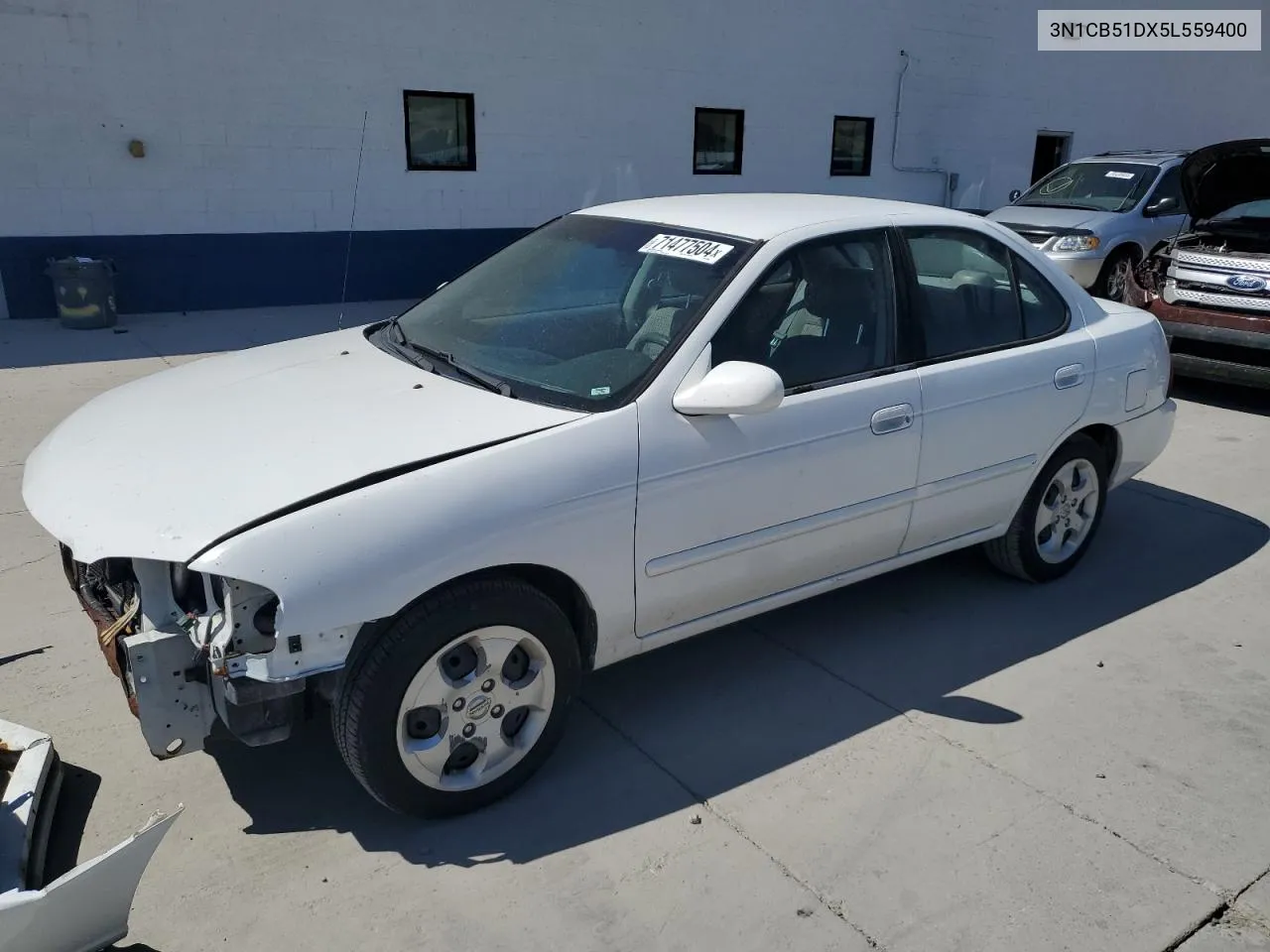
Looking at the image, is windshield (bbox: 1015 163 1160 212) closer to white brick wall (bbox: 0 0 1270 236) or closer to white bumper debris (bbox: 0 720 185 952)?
white brick wall (bbox: 0 0 1270 236)

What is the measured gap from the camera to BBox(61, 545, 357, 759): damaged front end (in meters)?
2.59

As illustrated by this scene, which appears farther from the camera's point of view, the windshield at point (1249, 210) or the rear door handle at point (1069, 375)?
the windshield at point (1249, 210)

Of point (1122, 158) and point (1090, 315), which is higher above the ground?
point (1122, 158)

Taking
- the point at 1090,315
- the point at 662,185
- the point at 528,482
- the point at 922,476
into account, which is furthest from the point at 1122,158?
the point at 528,482

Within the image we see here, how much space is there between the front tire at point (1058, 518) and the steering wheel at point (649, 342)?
6.37 ft

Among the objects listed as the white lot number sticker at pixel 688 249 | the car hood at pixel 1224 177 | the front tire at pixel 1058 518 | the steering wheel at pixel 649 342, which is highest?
the car hood at pixel 1224 177

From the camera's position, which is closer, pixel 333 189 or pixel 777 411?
pixel 777 411

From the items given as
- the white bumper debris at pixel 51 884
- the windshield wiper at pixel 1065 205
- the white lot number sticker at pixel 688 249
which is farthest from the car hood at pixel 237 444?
the windshield wiper at pixel 1065 205

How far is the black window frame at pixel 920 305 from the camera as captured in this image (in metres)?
3.83

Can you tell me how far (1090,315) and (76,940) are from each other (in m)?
4.28

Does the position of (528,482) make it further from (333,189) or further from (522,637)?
(333,189)

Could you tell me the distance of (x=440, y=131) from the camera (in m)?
11.1

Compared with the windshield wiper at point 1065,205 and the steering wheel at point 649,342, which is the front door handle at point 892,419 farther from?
the windshield wiper at point 1065,205

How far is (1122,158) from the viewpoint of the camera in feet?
38.7
